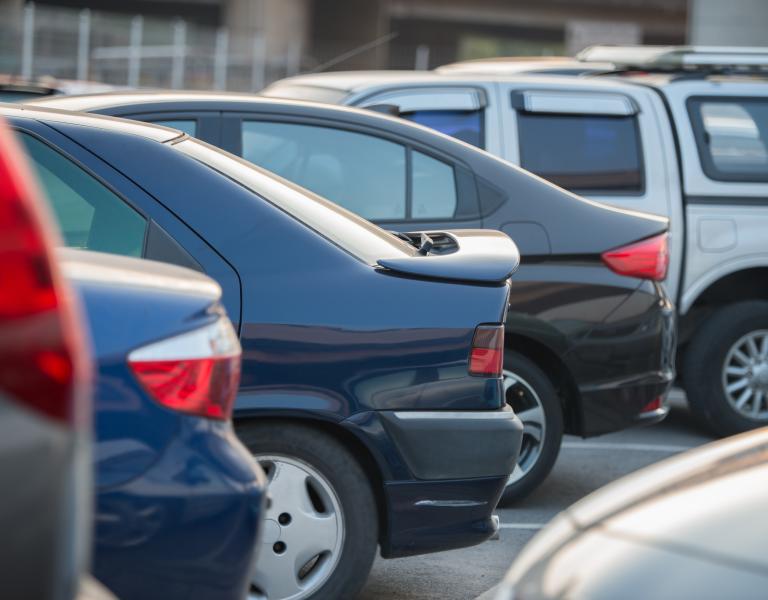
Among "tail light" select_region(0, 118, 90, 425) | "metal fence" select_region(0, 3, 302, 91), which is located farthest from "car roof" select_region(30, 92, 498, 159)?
"metal fence" select_region(0, 3, 302, 91)

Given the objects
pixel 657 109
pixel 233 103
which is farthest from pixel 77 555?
pixel 657 109

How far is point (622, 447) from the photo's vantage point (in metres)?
7.67

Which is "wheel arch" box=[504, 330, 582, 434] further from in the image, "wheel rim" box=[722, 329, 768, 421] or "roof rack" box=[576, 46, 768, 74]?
"roof rack" box=[576, 46, 768, 74]

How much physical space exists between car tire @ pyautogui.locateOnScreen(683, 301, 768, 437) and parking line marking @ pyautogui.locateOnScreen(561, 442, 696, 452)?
356 mm

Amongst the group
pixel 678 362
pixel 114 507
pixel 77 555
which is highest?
pixel 77 555

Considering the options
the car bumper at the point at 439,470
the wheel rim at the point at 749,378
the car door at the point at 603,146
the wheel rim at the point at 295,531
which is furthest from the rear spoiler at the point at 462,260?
the wheel rim at the point at 749,378

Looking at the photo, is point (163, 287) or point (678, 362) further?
point (678, 362)

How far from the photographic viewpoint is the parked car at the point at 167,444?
3.00m

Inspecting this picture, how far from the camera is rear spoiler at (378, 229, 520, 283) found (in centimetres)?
421

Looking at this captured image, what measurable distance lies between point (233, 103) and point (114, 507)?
297cm

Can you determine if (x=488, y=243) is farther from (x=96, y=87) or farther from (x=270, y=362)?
(x=96, y=87)

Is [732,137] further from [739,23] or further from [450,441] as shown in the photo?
[739,23]

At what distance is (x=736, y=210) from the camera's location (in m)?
7.82

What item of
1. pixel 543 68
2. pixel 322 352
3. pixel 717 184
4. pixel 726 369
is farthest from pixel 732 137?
pixel 322 352
